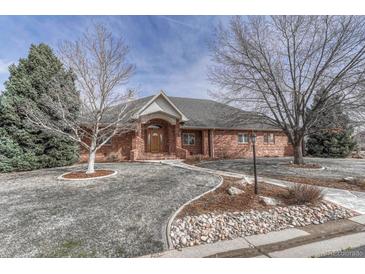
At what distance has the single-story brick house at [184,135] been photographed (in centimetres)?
1454

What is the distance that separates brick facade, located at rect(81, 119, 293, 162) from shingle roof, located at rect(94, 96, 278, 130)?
2.46ft

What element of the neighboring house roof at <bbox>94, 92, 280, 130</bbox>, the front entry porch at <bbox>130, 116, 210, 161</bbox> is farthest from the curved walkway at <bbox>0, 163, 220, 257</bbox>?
the front entry porch at <bbox>130, 116, 210, 161</bbox>

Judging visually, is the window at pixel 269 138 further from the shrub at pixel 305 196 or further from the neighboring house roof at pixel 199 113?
the shrub at pixel 305 196

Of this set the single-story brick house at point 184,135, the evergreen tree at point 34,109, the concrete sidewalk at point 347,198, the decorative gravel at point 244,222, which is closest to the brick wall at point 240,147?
the single-story brick house at point 184,135

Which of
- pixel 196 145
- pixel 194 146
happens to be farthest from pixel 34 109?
pixel 196 145

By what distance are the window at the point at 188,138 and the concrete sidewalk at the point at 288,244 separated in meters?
13.0

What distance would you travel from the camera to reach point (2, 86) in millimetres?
11062

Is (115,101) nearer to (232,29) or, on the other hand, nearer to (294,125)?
(232,29)

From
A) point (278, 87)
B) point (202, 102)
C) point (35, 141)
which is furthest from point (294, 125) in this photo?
point (35, 141)

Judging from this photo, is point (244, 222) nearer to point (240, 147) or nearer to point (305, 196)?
point (305, 196)

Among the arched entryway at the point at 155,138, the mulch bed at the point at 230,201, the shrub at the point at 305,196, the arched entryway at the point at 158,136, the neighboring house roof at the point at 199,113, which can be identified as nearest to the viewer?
the mulch bed at the point at 230,201

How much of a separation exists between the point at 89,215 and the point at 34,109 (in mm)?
8417

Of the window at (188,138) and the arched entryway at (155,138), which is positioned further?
the window at (188,138)

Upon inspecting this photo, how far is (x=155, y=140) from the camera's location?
16.0 meters
